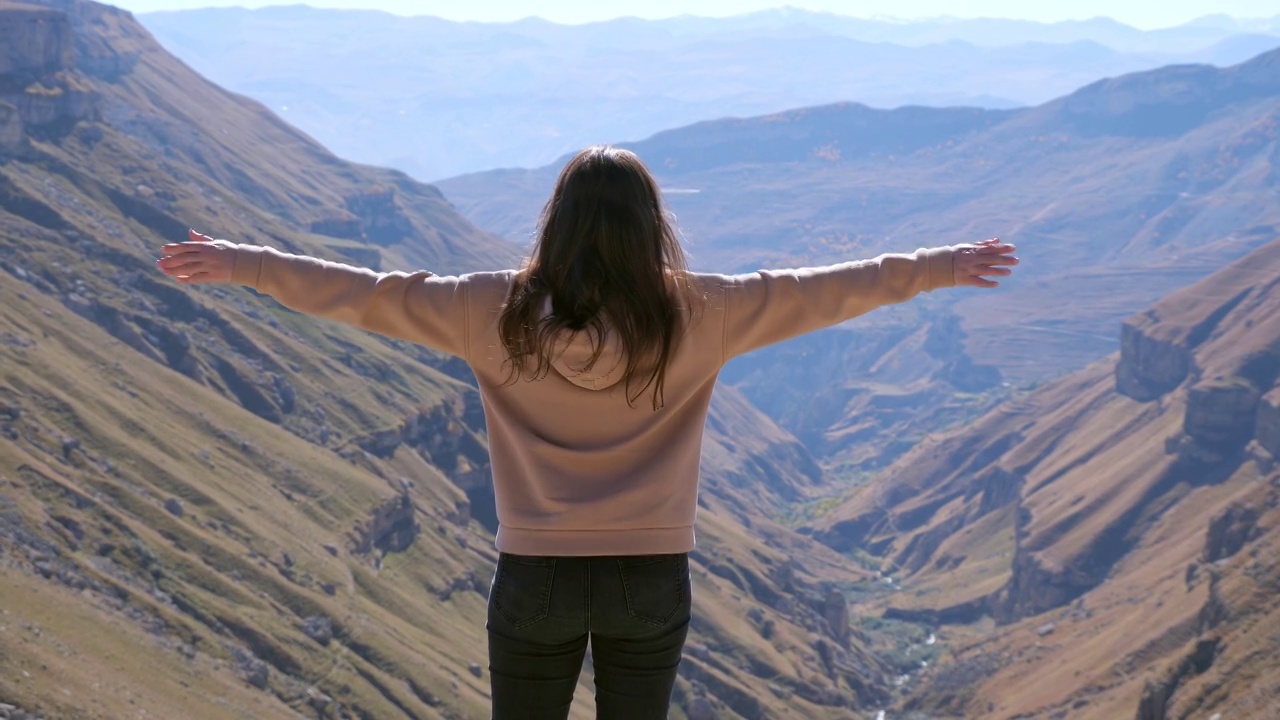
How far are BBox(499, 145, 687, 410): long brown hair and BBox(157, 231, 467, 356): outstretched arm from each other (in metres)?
0.74

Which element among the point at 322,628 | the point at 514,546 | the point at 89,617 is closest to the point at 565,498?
the point at 514,546

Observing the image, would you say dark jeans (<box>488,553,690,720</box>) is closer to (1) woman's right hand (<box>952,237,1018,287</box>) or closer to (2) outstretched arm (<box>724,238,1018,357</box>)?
(2) outstretched arm (<box>724,238,1018,357</box>)

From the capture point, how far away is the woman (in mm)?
9391

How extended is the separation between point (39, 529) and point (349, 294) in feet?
462

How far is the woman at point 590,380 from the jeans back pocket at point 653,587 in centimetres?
2

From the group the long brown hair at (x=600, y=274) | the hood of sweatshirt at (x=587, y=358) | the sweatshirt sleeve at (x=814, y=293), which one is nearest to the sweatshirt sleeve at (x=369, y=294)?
the long brown hair at (x=600, y=274)

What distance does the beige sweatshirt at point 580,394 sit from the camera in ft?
32.1

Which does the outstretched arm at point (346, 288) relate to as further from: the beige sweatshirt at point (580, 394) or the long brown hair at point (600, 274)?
the long brown hair at point (600, 274)

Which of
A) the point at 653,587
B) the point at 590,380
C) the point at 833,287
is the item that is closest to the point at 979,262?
the point at 833,287

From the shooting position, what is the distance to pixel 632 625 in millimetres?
9570

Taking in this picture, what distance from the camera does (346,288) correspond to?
10141 millimetres

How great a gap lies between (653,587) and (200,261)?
14.3 feet

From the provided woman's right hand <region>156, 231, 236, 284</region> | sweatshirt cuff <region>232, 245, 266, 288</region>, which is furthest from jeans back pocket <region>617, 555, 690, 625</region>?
woman's right hand <region>156, 231, 236, 284</region>

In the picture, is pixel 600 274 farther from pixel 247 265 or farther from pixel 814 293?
pixel 247 265
